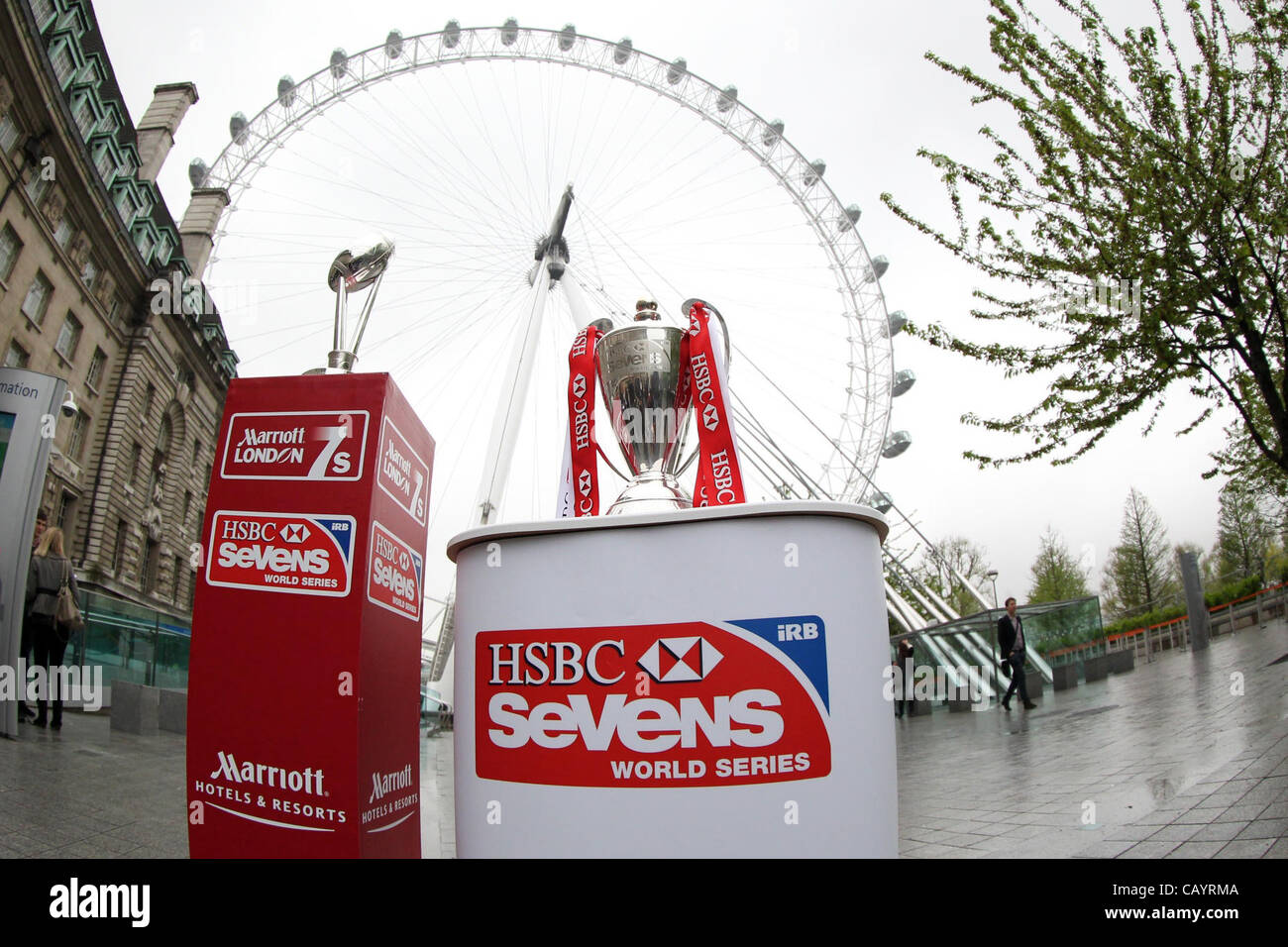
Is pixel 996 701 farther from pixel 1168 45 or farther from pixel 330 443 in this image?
pixel 330 443

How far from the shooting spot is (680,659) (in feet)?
5.33

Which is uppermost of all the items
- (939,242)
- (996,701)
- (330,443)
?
(939,242)

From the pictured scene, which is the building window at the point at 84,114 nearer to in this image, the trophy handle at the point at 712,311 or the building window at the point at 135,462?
the building window at the point at 135,462

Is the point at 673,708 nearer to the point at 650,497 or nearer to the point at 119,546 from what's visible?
the point at 650,497

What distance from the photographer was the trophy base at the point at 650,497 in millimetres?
2160

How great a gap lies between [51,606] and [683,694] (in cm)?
566

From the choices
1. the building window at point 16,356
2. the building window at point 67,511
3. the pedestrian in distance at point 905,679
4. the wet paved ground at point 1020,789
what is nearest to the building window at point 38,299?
the building window at point 16,356

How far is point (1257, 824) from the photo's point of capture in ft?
8.48

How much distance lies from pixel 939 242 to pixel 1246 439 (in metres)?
4.26

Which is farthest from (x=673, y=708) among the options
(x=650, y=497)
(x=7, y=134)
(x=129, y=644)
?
(x=7, y=134)

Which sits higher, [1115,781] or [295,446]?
[295,446]

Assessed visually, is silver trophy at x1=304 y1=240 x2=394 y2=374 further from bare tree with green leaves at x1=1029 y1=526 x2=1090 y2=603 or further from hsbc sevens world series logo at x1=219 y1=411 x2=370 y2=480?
bare tree with green leaves at x1=1029 y1=526 x2=1090 y2=603
